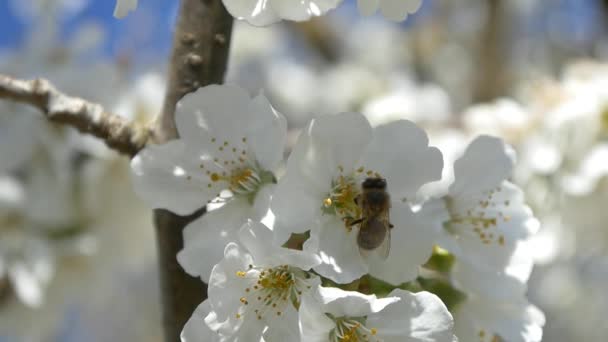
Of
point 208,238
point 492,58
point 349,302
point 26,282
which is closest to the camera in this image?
point 349,302

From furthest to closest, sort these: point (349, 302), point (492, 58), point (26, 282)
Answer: point (492, 58), point (26, 282), point (349, 302)

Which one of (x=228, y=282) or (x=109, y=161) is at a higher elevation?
(x=228, y=282)

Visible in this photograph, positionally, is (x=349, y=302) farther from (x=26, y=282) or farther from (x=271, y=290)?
(x=26, y=282)

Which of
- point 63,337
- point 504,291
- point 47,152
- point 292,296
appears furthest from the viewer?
point 63,337

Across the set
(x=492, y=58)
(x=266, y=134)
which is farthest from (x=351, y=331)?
(x=492, y=58)

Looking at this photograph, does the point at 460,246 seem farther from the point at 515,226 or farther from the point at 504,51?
the point at 504,51

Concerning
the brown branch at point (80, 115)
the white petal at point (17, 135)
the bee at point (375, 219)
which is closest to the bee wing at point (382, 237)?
the bee at point (375, 219)

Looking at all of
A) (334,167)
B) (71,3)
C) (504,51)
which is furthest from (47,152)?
(504,51)

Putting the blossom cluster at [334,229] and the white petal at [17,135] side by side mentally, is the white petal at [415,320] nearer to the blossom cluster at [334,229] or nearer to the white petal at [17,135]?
the blossom cluster at [334,229]
